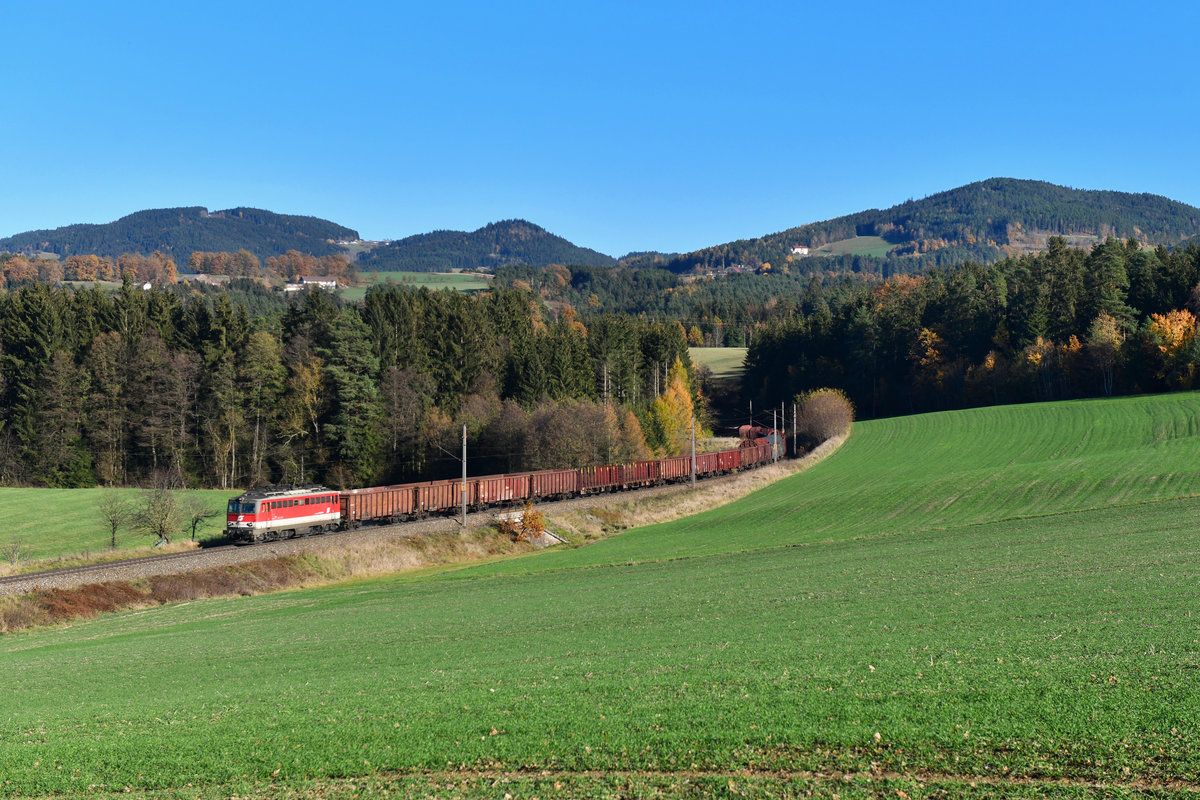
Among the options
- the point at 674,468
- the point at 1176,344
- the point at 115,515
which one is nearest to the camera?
the point at 115,515

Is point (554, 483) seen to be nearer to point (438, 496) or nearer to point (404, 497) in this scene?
point (438, 496)

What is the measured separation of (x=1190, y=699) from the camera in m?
10.4

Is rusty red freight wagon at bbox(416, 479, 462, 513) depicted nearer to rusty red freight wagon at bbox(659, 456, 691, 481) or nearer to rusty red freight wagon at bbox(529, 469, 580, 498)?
rusty red freight wagon at bbox(529, 469, 580, 498)

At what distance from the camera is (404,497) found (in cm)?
5519

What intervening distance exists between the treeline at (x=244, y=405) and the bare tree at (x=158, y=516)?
23.5 meters

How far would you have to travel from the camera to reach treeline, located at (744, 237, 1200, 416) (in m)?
96.7

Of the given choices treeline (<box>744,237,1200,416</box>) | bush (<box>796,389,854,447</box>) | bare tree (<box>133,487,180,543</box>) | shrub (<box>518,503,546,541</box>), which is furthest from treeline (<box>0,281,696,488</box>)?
treeline (<box>744,237,1200,416</box>)

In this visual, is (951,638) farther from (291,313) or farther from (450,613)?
(291,313)

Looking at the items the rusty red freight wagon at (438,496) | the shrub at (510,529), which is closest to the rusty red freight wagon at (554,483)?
the rusty red freight wagon at (438,496)

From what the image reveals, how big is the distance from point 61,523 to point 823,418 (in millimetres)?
79049

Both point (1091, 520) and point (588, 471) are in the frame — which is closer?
point (1091, 520)

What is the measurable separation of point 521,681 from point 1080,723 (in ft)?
29.7

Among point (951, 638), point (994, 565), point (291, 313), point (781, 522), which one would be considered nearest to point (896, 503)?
point (781, 522)

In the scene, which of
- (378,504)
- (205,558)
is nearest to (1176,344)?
(378,504)
